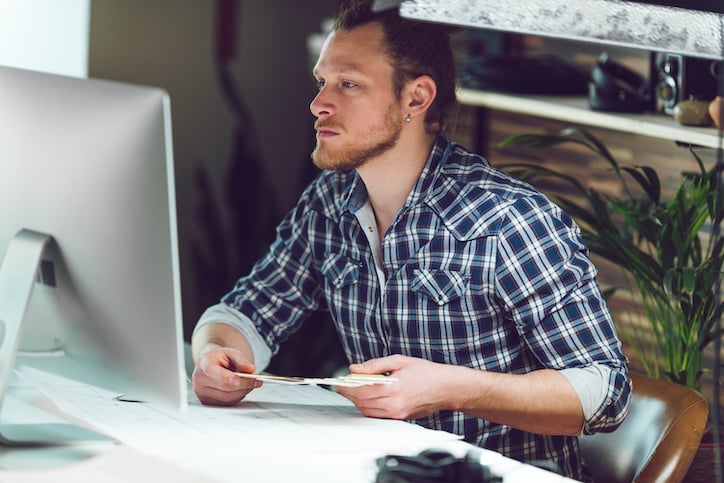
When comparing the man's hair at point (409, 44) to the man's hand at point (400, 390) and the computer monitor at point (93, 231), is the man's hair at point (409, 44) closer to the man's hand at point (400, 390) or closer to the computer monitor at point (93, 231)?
the man's hand at point (400, 390)

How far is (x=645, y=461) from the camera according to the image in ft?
5.78

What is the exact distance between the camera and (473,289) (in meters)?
1.90

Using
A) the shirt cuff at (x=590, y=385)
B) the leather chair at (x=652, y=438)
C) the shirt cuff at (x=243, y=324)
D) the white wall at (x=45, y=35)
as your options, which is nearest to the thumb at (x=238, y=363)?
the shirt cuff at (x=243, y=324)

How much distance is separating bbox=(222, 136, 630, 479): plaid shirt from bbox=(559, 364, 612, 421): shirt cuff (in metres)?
0.01

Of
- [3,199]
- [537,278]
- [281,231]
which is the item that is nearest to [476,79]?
[281,231]

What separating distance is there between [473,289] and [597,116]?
3.13ft

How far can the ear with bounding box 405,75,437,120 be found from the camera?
6.63 ft

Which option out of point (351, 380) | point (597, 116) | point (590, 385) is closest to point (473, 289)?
point (590, 385)

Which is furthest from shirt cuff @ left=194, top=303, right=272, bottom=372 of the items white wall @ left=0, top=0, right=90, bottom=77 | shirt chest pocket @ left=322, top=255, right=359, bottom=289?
white wall @ left=0, top=0, right=90, bottom=77

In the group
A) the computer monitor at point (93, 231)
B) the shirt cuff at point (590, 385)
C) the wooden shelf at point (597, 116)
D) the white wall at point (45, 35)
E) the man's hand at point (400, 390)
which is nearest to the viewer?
the computer monitor at point (93, 231)

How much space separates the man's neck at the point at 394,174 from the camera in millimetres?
2008

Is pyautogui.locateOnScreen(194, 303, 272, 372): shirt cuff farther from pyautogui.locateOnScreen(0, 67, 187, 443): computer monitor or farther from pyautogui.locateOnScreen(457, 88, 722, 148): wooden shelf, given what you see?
pyautogui.locateOnScreen(457, 88, 722, 148): wooden shelf

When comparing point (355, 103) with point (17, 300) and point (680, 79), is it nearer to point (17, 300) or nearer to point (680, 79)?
point (17, 300)

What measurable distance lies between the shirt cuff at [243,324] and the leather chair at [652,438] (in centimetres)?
62
